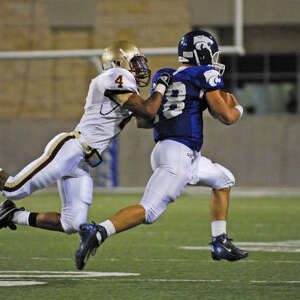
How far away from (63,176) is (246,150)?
1312 centimetres

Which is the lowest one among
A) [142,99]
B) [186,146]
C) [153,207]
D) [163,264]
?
[163,264]

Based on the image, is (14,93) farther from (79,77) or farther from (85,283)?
(85,283)

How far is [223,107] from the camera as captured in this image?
6.86m

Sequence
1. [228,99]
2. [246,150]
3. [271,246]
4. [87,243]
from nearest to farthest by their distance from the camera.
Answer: [87,243]
[228,99]
[271,246]
[246,150]

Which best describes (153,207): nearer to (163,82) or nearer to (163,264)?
(163,82)

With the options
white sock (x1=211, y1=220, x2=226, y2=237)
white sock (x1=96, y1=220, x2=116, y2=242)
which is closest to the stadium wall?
white sock (x1=211, y1=220, x2=226, y2=237)

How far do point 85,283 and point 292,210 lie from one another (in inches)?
292

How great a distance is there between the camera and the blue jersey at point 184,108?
697cm

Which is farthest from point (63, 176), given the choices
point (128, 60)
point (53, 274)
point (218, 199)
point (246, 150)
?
point (246, 150)

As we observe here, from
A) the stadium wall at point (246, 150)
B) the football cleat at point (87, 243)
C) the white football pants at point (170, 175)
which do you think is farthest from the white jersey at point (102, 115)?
the stadium wall at point (246, 150)

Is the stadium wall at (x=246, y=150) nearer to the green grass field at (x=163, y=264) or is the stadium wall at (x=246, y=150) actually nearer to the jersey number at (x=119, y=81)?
the green grass field at (x=163, y=264)

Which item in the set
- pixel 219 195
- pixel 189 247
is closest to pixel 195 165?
pixel 219 195

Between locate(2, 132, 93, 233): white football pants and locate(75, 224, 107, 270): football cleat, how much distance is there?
1.69 ft

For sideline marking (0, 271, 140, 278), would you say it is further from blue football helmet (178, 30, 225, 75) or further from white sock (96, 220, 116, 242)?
blue football helmet (178, 30, 225, 75)
